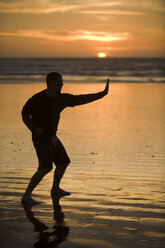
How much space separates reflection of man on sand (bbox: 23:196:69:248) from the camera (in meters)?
4.58

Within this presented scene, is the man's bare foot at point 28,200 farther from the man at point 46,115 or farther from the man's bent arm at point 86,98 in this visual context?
the man's bent arm at point 86,98

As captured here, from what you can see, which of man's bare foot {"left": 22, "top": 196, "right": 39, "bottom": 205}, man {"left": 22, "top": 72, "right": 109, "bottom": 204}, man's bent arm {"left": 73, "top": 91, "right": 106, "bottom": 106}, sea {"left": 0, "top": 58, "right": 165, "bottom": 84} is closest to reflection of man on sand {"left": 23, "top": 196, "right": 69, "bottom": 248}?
man's bare foot {"left": 22, "top": 196, "right": 39, "bottom": 205}

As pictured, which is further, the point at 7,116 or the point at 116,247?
the point at 7,116

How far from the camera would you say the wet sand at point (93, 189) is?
482cm

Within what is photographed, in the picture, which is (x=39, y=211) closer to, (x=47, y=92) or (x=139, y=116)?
(x=47, y=92)

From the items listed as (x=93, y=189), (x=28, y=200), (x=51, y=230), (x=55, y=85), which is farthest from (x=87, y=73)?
(x=51, y=230)

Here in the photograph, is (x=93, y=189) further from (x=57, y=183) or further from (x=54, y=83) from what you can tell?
(x=54, y=83)

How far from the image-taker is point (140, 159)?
346 inches

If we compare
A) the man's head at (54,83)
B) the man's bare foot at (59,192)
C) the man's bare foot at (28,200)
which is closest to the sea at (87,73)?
the man's bare foot at (59,192)

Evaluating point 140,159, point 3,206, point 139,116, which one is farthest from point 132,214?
point 139,116

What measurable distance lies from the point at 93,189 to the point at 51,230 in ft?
6.03

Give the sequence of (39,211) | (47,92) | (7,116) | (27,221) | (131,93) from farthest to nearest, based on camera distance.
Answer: (131,93)
(7,116)
(47,92)
(39,211)
(27,221)

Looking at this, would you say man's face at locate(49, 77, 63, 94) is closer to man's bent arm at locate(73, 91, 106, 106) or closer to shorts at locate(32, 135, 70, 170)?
man's bent arm at locate(73, 91, 106, 106)

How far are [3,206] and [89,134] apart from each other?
228 inches
